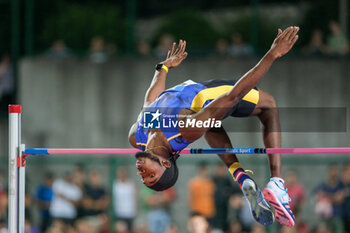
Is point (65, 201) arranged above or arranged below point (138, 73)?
below

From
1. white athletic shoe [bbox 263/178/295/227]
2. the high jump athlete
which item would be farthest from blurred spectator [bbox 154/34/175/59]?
white athletic shoe [bbox 263/178/295/227]

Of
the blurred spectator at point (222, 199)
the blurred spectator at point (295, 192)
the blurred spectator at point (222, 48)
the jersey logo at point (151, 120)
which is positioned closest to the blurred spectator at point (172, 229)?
the blurred spectator at point (222, 199)

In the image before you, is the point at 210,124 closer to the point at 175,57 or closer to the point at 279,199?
the point at 279,199

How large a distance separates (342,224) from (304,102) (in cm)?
244

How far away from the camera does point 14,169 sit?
731cm

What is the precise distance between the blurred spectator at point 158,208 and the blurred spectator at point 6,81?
348 cm

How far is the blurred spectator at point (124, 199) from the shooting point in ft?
41.1

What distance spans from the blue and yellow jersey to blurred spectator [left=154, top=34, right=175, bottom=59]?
238 inches

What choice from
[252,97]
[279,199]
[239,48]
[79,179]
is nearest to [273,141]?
[252,97]

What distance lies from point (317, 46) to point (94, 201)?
15.2 feet

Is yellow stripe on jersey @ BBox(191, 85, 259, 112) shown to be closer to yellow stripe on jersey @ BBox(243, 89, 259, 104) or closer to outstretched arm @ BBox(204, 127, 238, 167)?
yellow stripe on jersey @ BBox(243, 89, 259, 104)

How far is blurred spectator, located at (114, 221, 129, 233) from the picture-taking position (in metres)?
12.1

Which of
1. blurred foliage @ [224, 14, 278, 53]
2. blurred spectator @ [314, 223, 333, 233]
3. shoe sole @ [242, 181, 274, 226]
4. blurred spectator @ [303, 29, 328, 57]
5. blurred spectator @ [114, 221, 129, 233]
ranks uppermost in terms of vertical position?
blurred foliage @ [224, 14, 278, 53]

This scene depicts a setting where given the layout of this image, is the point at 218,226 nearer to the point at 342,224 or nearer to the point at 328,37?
the point at 342,224
